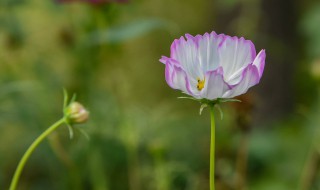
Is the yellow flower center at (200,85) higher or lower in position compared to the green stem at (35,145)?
higher

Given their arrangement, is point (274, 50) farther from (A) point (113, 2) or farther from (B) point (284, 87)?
(A) point (113, 2)

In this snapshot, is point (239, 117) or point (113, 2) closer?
point (239, 117)

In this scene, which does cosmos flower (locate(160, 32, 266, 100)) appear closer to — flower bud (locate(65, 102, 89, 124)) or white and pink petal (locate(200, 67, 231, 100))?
white and pink petal (locate(200, 67, 231, 100))

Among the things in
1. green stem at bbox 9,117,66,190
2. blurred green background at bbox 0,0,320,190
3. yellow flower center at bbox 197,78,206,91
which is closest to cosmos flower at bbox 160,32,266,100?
yellow flower center at bbox 197,78,206,91

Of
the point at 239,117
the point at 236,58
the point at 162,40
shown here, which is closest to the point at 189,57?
the point at 236,58

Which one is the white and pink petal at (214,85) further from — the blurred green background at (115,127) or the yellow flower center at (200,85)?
the blurred green background at (115,127)

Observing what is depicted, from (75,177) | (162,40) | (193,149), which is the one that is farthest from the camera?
(162,40)

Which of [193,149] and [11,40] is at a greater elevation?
[11,40]

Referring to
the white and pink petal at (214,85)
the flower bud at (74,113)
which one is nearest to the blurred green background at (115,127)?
the flower bud at (74,113)
